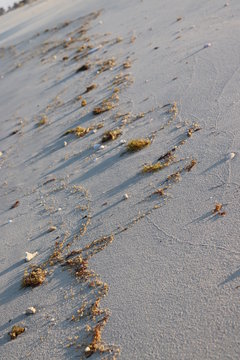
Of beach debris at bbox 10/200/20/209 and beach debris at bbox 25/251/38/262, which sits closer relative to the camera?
beach debris at bbox 25/251/38/262

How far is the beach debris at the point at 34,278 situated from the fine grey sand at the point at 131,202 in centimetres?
3

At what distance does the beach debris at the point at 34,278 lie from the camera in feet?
10.8

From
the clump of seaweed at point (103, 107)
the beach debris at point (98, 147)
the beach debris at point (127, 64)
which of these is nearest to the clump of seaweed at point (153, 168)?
the beach debris at point (98, 147)

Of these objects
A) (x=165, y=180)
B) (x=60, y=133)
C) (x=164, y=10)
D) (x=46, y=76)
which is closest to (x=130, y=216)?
(x=165, y=180)

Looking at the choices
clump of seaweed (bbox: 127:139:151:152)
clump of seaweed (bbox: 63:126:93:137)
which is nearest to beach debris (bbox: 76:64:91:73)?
clump of seaweed (bbox: 63:126:93:137)

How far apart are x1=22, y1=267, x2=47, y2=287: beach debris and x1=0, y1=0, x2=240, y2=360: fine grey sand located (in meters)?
0.03

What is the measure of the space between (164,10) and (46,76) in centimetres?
251

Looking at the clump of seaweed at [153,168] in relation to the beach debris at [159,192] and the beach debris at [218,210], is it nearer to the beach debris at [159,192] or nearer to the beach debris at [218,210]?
the beach debris at [159,192]

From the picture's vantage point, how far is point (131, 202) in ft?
12.1

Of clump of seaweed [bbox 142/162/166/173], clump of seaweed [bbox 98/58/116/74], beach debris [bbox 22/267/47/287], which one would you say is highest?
Answer: clump of seaweed [bbox 98/58/116/74]

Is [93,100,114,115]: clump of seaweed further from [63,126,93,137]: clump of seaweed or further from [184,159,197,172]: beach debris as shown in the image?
[184,159,197,172]: beach debris

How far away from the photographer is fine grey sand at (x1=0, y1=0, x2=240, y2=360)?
2.66 m

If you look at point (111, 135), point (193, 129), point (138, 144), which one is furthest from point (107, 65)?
point (193, 129)

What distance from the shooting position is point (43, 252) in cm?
361
